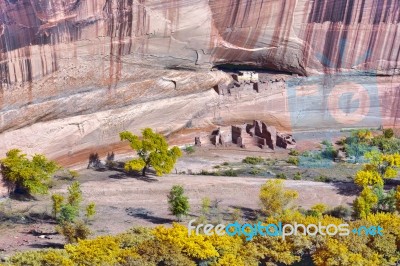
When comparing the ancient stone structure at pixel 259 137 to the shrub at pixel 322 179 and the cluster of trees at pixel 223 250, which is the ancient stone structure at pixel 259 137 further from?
the cluster of trees at pixel 223 250

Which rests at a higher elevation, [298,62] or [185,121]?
[298,62]

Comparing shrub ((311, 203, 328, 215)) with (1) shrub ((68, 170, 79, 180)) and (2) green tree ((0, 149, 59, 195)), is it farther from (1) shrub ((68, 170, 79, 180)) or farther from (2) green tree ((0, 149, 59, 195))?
(2) green tree ((0, 149, 59, 195))

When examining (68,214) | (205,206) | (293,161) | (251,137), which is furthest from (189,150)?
(68,214)

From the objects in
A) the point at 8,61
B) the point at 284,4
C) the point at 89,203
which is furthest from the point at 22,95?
Result: the point at 284,4

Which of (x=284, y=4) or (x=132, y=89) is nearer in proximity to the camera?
(x=132, y=89)

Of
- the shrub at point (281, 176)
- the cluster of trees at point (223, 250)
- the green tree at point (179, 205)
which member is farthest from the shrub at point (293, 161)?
the cluster of trees at point (223, 250)

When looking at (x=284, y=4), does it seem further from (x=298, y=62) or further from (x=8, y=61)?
(x=8, y=61)
